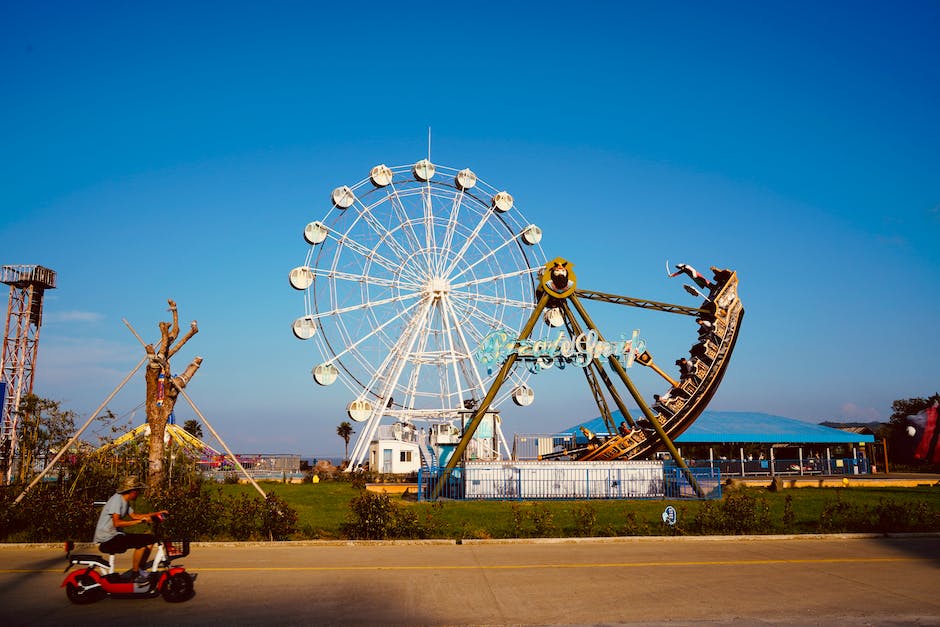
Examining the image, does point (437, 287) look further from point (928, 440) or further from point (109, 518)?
point (109, 518)

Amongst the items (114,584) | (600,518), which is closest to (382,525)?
(114,584)

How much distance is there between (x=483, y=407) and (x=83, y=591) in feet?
60.1

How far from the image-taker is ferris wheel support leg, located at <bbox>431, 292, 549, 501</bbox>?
26969 mm

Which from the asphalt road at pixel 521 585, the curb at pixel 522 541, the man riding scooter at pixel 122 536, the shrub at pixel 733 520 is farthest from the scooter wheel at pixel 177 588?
the shrub at pixel 733 520

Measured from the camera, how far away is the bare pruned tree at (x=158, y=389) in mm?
24286

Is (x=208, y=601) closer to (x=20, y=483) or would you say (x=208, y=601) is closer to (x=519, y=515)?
(x=519, y=515)

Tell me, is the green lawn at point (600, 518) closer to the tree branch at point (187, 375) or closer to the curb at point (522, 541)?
the curb at point (522, 541)

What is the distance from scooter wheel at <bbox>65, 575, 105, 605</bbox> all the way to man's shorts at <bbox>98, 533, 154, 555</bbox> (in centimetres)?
48

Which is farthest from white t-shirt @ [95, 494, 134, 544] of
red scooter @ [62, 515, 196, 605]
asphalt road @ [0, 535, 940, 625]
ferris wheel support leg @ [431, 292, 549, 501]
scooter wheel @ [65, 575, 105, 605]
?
ferris wheel support leg @ [431, 292, 549, 501]

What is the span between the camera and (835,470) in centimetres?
5200

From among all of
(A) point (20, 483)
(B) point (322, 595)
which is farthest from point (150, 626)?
(A) point (20, 483)

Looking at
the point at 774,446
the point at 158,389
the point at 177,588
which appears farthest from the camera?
the point at 774,446

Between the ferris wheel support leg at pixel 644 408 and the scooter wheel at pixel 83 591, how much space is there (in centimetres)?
2158

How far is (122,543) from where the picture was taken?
1004 centimetres
